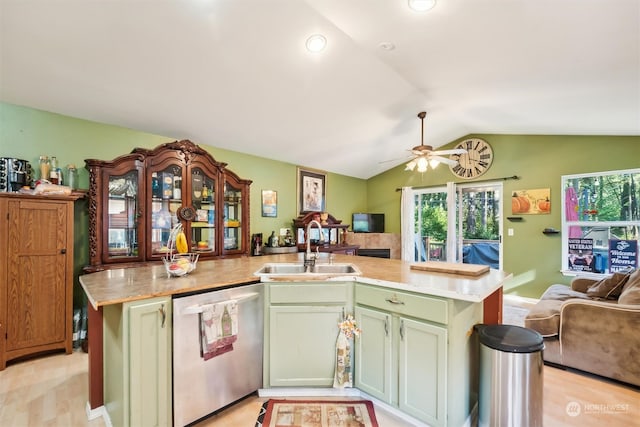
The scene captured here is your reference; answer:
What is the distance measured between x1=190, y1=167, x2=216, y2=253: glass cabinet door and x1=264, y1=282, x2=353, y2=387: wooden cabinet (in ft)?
6.14

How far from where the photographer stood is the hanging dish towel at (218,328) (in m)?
1.71

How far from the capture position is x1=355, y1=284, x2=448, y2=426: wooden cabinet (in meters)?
1.65

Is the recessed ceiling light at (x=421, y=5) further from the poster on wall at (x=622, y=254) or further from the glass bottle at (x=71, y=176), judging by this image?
the poster on wall at (x=622, y=254)

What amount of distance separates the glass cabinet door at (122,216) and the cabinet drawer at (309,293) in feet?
6.30

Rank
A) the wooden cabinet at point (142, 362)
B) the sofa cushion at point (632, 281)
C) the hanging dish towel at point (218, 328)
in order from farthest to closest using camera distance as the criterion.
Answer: the sofa cushion at point (632, 281)
the hanging dish towel at point (218, 328)
the wooden cabinet at point (142, 362)

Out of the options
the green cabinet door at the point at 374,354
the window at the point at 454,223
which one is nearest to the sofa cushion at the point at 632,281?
the window at the point at 454,223

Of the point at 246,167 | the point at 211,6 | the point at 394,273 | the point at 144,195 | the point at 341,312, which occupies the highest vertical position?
the point at 211,6

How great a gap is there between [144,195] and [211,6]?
1965 millimetres

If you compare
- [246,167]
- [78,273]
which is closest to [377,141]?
[246,167]

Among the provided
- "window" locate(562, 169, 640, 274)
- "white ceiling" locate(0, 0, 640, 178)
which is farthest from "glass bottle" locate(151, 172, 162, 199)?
"window" locate(562, 169, 640, 274)

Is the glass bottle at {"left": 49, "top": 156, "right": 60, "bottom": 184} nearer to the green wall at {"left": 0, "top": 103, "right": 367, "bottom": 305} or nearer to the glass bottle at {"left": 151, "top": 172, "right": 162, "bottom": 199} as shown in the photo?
the green wall at {"left": 0, "top": 103, "right": 367, "bottom": 305}

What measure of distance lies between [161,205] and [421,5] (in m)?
3.08

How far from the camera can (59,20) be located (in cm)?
196

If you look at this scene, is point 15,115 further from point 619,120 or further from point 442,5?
point 619,120
